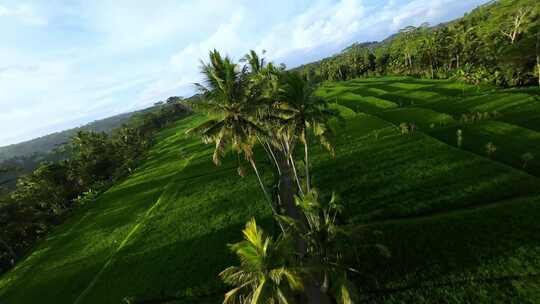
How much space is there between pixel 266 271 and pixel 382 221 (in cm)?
1442

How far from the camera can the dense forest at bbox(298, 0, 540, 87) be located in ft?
163

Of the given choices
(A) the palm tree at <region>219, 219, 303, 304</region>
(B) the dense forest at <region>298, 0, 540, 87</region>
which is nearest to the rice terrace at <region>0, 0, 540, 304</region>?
(A) the palm tree at <region>219, 219, 303, 304</region>

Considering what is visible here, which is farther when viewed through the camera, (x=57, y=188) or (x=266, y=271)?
(x=57, y=188)

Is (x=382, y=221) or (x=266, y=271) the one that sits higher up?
(x=266, y=271)

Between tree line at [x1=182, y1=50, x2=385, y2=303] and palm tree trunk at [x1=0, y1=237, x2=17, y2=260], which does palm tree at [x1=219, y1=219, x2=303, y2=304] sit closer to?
tree line at [x1=182, y1=50, x2=385, y2=303]

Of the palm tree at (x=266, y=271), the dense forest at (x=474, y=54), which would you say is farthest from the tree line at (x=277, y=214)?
the dense forest at (x=474, y=54)

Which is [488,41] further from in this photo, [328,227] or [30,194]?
[30,194]

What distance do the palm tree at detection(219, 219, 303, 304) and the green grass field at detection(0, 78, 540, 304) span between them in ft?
15.4

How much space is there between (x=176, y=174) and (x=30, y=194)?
2483 centimetres

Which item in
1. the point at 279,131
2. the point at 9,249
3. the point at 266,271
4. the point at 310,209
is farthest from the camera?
the point at 9,249

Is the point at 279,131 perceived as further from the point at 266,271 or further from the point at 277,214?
the point at 266,271

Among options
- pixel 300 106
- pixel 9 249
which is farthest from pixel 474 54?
pixel 9 249

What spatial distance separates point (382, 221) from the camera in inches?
888

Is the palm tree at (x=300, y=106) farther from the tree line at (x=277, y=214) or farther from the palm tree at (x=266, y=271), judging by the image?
the palm tree at (x=266, y=271)
